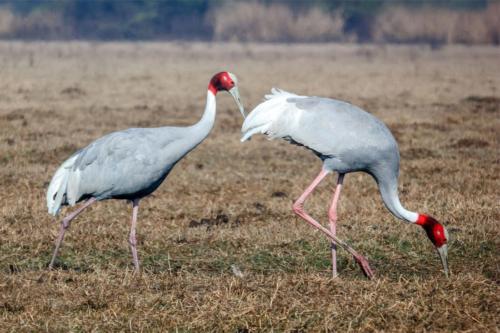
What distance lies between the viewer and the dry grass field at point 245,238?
14.9 ft

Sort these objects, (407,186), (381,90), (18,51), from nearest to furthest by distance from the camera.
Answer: (407,186) < (381,90) < (18,51)

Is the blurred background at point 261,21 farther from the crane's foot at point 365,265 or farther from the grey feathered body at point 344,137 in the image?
the crane's foot at point 365,265

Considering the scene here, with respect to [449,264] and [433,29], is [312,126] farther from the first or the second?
[433,29]

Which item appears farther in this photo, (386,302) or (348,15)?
(348,15)

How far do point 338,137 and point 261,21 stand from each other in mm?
37725

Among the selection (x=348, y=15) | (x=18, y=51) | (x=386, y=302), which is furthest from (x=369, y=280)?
(x=348, y=15)

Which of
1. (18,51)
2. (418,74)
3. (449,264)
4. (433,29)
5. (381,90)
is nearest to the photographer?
(449,264)

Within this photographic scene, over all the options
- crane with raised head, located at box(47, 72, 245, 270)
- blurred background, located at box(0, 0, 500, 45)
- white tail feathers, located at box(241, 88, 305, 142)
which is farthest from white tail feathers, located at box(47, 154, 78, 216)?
blurred background, located at box(0, 0, 500, 45)

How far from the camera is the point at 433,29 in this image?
133 feet

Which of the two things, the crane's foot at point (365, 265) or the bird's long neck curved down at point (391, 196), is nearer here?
the crane's foot at point (365, 265)

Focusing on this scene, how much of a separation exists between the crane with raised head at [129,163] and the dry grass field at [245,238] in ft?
1.36

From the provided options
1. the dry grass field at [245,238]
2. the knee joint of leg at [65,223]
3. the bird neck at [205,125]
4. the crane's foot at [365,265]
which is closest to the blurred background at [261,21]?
the dry grass field at [245,238]

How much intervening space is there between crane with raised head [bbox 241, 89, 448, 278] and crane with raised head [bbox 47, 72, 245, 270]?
0.37 metres

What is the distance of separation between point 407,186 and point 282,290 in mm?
3428
